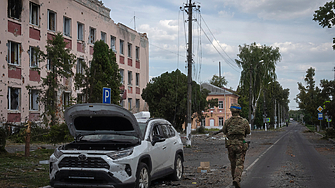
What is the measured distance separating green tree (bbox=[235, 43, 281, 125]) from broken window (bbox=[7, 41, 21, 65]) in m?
45.1

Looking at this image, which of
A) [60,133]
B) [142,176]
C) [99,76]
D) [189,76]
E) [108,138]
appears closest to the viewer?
[142,176]

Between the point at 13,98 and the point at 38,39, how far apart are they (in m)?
4.88

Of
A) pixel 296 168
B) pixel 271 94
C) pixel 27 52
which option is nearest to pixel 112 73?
pixel 27 52

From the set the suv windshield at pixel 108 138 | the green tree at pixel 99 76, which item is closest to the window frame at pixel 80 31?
the green tree at pixel 99 76

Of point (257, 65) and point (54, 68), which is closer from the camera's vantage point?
point (54, 68)

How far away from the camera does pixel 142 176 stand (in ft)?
25.3

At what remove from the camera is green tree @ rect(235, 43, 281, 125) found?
211 feet

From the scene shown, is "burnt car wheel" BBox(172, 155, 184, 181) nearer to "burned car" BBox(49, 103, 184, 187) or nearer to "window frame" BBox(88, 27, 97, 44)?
"burned car" BBox(49, 103, 184, 187)

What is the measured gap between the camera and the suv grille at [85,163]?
7.07m

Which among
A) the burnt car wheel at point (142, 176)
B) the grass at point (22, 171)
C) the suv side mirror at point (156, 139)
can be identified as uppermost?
the suv side mirror at point (156, 139)

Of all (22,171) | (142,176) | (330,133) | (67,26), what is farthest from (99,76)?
(330,133)

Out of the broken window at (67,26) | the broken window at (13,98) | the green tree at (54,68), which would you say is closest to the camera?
the green tree at (54,68)

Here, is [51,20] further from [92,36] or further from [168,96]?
[168,96]

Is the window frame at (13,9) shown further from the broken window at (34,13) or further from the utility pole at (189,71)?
the utility pole at (189,71)
